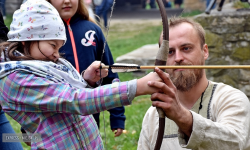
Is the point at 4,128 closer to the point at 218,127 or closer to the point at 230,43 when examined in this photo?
the point at 218,127

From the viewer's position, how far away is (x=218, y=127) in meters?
1.54

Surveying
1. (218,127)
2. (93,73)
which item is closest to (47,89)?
(93,73)

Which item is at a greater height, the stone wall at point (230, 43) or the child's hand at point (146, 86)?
the child's hand at point (146, 86)

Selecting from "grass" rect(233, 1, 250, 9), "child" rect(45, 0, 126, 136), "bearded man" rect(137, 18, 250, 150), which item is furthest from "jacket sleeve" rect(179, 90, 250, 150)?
"grass" rect(233, 1, 250, 9)

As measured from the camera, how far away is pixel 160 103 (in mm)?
1368

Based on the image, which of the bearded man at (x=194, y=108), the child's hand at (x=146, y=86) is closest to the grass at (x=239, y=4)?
the bearded man at (x=194, y=108)

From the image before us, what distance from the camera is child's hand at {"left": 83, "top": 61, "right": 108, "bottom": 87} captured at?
167 centimetres

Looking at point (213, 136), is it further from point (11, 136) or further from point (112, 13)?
point (11, 136)

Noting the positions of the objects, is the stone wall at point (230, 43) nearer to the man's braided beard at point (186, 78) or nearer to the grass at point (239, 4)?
the grass at point (239, 4)

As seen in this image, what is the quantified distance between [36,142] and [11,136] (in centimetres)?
61

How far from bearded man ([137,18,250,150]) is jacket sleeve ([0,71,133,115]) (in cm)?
16

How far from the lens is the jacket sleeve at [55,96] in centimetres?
137

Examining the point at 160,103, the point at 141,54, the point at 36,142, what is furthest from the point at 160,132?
the point at 141,54

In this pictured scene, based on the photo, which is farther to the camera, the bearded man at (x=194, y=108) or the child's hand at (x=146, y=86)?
the bearded man at (x=194, y=108)
